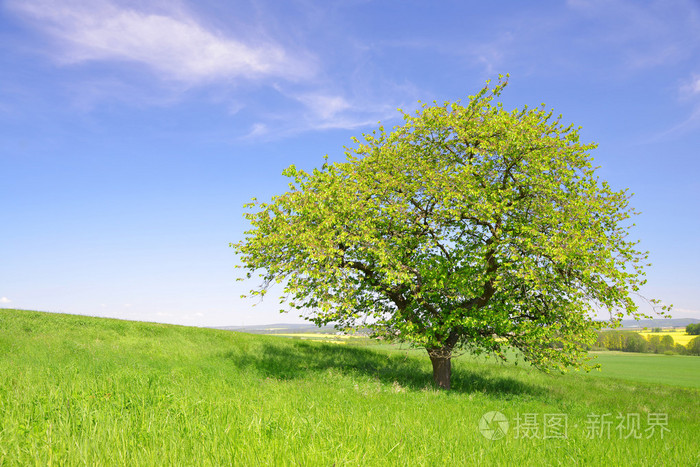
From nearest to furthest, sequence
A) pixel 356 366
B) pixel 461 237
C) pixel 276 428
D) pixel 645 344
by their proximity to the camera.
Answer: pixel 276 428, pixel 461 237, pixel 356 366, pixel 645 344

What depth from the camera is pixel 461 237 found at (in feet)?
58.3

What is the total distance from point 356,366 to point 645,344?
269 feet

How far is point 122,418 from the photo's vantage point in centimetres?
653

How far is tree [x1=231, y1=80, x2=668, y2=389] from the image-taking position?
592 inches

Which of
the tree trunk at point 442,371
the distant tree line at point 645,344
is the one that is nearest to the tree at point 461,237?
the tree trunk at point 442,371

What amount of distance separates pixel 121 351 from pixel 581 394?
2397 cm

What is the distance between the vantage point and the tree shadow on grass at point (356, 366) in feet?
63.1

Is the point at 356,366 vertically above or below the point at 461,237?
below

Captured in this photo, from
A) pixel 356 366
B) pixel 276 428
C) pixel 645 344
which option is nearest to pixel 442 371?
pixel 356 366

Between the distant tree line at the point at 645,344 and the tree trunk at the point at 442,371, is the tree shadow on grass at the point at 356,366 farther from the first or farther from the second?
the distant tree line at the point at 645,344

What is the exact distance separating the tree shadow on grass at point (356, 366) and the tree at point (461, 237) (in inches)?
124

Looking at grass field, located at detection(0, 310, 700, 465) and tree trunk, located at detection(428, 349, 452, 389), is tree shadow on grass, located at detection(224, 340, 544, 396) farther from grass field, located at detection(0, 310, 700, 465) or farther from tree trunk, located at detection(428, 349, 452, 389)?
grass field, located at detection(0, 310, 700, 465)

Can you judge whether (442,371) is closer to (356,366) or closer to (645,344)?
(356,366)

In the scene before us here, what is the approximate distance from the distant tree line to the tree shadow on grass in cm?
6372
